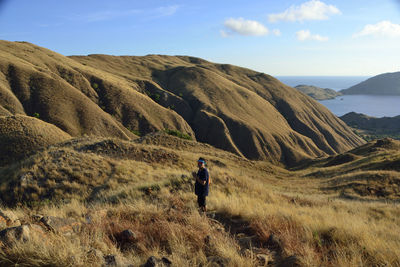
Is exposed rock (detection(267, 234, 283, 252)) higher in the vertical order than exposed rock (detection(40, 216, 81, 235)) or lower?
lower

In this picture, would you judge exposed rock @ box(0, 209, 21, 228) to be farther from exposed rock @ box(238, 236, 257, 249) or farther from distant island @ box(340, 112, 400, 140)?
distant island @ box(340, 112, 400, 140)

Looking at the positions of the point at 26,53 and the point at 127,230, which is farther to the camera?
the point at 26,53

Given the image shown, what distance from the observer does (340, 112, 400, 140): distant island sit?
149m

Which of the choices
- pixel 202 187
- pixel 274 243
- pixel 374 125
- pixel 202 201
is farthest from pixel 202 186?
pixel 374 125

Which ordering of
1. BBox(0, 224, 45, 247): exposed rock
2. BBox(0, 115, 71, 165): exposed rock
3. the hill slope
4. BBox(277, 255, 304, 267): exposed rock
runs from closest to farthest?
BBox(0, 224, 45, 247): exposed rock < BBox(277, 255, 304, 267): exposed rock < BBox(0, 115, 71, 165): exposed rock < the hill slope

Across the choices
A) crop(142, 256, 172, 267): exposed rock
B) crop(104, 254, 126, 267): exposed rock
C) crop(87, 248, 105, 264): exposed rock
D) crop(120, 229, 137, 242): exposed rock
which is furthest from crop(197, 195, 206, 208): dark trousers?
crop(87, 248, 105, 264): exposed rock

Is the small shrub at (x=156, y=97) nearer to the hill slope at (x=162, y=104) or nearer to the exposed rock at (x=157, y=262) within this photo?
the hill slope at (x=162, y=104)

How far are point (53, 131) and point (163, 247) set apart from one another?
36.7 metres

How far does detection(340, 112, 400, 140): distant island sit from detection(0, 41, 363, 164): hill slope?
3963 cm

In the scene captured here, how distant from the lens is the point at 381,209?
11.4 meters

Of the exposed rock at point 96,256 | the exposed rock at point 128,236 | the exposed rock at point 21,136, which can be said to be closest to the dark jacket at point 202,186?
the exposed rock at point 128,236

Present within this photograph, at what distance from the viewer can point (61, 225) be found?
4.83 meters

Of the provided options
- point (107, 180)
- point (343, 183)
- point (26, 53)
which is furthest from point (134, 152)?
point (26, 53)

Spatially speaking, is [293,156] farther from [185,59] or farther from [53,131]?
[185,59]
